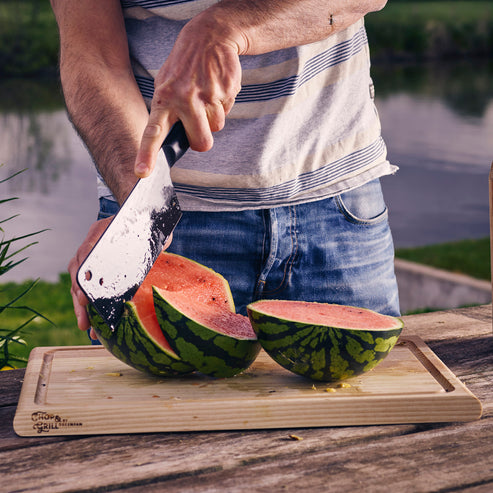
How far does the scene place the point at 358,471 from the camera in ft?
4.33

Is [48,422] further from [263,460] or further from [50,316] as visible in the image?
[50,316]

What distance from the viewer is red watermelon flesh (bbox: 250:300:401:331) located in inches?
67.1

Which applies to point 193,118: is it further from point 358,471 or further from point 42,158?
point 42,158

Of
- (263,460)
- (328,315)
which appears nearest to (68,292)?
(328,315)

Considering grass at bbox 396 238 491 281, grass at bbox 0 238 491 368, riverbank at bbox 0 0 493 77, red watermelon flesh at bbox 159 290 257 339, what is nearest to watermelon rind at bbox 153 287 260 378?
red watermelon flesh at bbox 159 290 257 339

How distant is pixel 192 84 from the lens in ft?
5.63

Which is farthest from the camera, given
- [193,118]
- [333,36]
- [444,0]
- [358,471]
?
[444,0]

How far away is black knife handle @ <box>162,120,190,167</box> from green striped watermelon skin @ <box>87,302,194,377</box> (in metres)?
0.41

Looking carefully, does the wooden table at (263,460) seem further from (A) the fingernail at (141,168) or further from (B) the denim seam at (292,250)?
(B) the denim seam at (292,250)

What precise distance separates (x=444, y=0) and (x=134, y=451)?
3509 centimetres

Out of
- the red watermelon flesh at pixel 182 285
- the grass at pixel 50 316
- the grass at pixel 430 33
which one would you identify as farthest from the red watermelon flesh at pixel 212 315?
the grass at pixel 430 33

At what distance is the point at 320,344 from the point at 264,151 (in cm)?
86

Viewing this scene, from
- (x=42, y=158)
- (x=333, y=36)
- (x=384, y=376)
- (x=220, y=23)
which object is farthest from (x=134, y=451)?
(x=42, y=158)

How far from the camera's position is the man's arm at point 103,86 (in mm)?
2123
